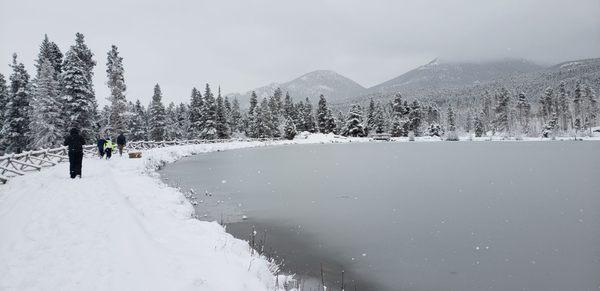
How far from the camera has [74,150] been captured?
15.4m

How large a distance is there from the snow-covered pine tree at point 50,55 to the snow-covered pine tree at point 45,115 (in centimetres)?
546

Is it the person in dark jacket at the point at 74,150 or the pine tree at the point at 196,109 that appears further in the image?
the pine tree at the point at 196,109

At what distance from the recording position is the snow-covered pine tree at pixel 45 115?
37844mm

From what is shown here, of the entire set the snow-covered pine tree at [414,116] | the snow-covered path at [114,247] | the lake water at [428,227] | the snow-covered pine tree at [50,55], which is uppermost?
the snow-covered pine tree at [50,55]

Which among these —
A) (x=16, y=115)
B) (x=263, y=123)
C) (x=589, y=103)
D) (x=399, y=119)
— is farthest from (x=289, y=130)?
(x=589, y=103)

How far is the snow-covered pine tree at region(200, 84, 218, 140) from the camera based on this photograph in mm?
70312

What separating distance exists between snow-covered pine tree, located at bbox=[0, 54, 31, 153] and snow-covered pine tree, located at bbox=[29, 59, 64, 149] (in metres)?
2.57

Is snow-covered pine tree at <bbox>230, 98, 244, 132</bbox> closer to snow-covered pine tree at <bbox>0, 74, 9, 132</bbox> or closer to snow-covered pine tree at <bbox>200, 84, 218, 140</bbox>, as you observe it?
snow-covered pine tree at <bbox>200, 84, 218, 140</bbox>

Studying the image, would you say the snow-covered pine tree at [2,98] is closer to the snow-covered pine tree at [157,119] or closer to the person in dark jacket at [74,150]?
the snow-covered pine tree at [157,119]

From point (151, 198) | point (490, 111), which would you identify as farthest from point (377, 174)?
point (490, 111)

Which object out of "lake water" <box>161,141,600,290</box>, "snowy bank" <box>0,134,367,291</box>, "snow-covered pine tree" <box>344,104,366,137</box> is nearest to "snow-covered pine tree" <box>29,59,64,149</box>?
"lake water" <box>161,141,600,290</box>

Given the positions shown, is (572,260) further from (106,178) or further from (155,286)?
(106,178)

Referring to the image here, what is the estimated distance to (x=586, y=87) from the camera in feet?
324

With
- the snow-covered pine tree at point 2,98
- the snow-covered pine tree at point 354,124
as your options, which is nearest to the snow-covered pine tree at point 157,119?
the snow-covered pine tree at point 2,98
